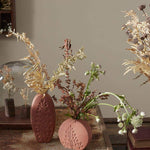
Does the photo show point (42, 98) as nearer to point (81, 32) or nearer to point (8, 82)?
point (8, 82)

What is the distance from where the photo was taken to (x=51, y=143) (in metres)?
1.27

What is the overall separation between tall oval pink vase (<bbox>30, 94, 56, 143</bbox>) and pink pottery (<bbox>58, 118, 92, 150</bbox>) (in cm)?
7

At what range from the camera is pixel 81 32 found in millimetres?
2131

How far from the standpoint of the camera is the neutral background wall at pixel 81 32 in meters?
2.09

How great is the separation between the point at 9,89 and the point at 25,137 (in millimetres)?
263

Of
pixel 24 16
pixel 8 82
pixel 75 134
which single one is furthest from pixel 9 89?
pixel 24 16

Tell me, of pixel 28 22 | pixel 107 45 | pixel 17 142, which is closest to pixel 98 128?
pixel 17 142

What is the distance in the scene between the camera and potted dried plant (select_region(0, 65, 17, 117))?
56.7 inches

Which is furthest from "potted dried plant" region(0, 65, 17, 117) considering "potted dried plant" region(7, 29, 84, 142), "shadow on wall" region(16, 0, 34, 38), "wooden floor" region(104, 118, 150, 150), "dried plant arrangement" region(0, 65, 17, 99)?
"shadow on wall" region(16, 0, 34, 38)

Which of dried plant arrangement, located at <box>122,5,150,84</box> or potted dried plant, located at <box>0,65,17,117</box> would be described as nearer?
dried plant arrangement, located at <box>122,5,150,84</box>

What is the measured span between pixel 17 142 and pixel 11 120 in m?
0.16

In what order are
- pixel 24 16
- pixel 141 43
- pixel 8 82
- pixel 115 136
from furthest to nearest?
pixel 24 16
pixel 115 136
pixel 8 82
pixel 141 43

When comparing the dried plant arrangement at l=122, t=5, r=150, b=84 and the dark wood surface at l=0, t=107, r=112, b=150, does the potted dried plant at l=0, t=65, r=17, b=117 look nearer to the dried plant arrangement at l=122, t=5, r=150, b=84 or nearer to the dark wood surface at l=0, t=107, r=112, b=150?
the dark wood surface at l=0, t=107, r=112, b=150

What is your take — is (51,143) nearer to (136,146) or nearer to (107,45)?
(136,146)
